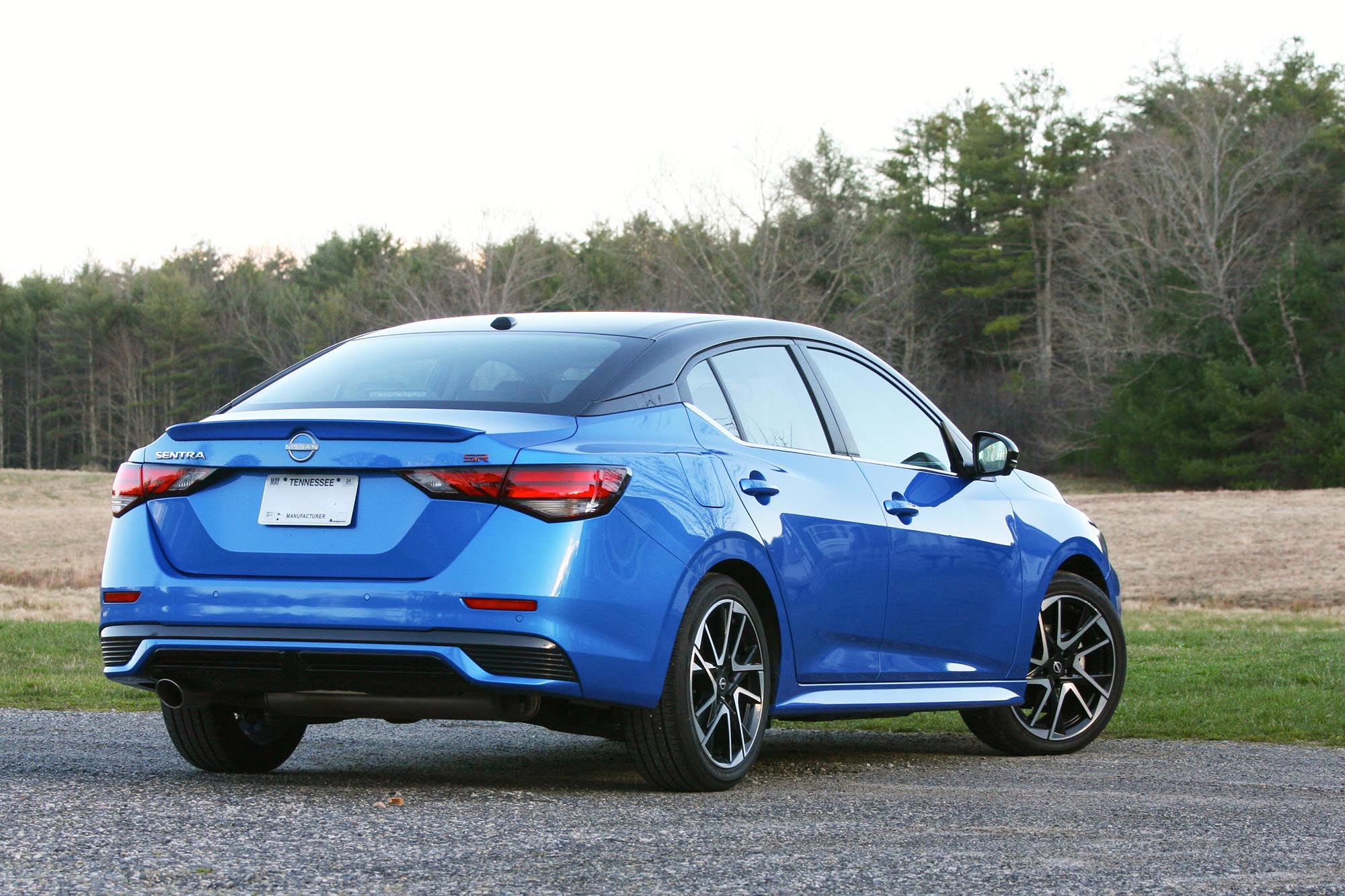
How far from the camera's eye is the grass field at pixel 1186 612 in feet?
29.5

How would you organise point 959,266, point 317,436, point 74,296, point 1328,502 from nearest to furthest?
1. point 317,436
2. point 1328,502
3. point 959,266
4. point 74,296

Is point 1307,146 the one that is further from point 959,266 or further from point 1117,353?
point 959,266

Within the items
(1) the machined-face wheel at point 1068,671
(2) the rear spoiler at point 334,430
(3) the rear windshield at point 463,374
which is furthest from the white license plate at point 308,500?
(1) the machined-face wheel at point 1068,671

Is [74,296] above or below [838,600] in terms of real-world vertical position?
above

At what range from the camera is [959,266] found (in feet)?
233

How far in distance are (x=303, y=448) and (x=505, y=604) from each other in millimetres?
805

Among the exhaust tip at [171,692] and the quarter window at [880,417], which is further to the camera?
the quarter window at [880,417]

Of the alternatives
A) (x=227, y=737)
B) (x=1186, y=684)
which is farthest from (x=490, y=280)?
(x=227, y=737)

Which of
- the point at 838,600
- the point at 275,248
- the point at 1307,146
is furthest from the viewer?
the point at 275,248

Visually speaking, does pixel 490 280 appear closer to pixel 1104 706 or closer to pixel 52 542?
pixel 52 542

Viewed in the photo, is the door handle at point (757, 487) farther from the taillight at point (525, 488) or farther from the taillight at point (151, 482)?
the taillight at point (151, 482)

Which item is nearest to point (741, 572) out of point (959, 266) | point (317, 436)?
point (317, 436)

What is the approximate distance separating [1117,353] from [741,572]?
5711cm

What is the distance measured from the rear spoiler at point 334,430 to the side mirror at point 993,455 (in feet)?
9.10
